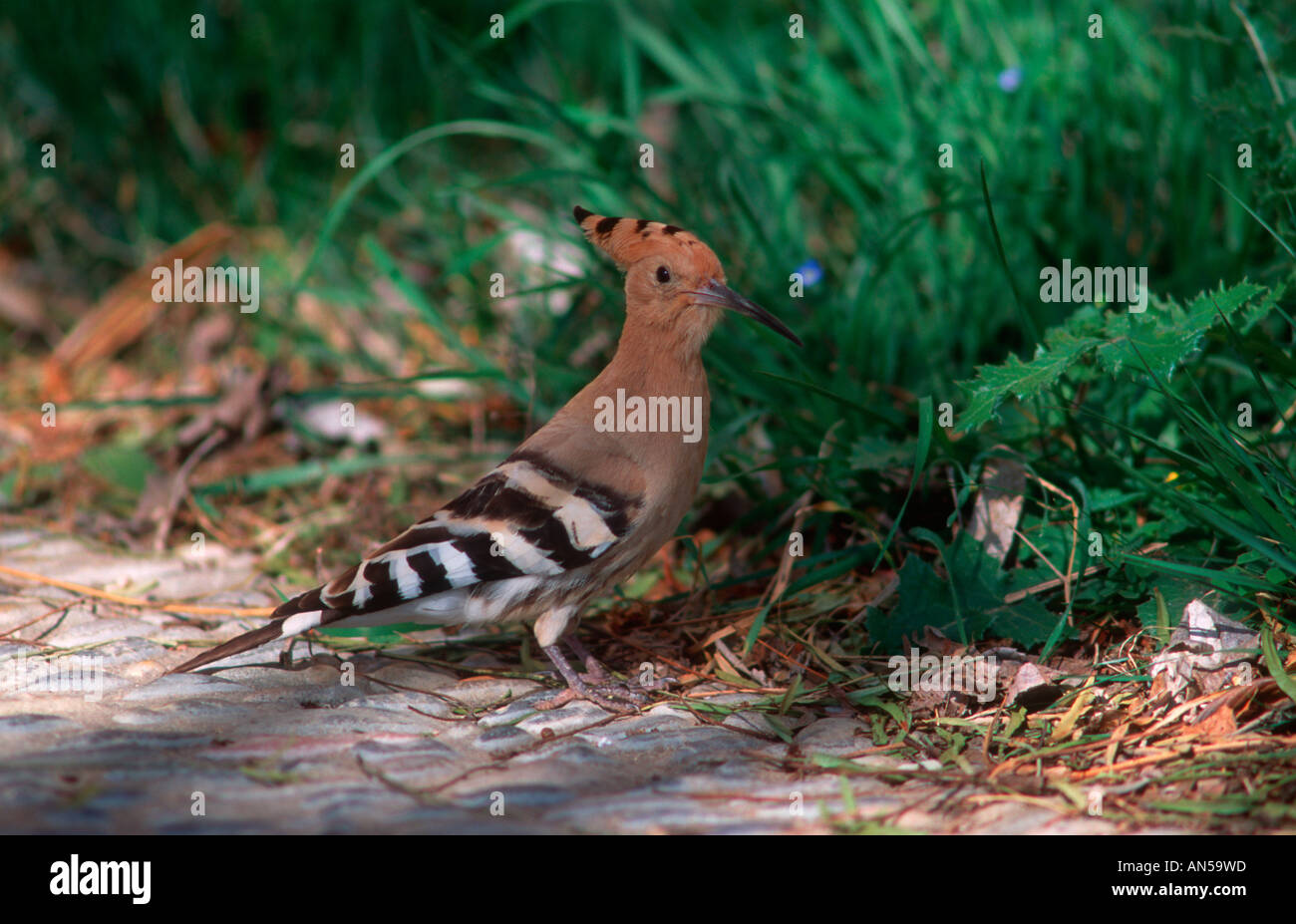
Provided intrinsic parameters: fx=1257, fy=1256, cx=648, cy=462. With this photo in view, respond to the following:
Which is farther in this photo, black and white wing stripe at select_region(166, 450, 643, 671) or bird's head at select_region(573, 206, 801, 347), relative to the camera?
bird's head at select_region(573, 206, 801, 347)

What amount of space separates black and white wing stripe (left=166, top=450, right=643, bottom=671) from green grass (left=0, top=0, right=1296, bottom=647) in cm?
58

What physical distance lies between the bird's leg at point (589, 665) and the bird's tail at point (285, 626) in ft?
1.88

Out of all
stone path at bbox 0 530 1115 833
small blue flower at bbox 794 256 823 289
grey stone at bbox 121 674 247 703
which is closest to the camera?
stone path at bbox 0 530 1115 833

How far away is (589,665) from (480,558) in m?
0.39

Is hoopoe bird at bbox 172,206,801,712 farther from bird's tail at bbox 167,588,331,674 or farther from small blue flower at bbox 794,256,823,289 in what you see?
small blue flower at bbox 794,256,823,289

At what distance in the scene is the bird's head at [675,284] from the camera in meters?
2.87

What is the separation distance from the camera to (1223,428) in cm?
255

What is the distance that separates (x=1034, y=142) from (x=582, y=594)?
223 cm

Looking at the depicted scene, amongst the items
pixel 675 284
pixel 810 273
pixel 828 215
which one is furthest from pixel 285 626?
pixel 828 215

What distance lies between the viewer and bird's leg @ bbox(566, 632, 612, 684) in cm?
283

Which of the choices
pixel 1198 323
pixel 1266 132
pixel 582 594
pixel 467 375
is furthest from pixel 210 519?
pixel 1266 132

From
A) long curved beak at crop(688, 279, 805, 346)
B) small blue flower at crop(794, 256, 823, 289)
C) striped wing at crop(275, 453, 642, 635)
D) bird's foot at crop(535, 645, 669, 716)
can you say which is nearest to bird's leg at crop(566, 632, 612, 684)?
bird's foot at crop(535, 645, 669, 716)

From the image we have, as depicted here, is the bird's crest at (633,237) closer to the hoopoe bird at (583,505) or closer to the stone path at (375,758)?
the hoopoe bird at (583,505)

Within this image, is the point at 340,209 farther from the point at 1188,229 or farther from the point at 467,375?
the point at 1188,229
